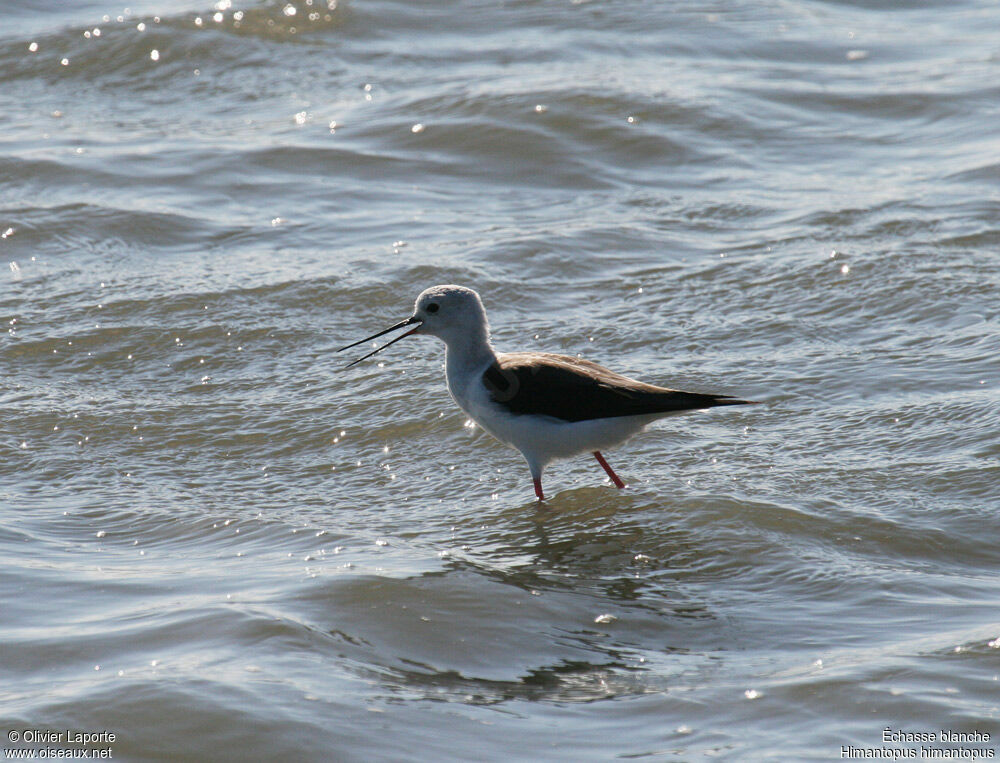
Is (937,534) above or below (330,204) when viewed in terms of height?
below

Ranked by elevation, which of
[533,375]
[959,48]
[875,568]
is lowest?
[875,568]

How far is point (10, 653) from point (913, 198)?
7535mm

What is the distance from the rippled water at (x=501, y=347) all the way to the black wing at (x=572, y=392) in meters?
0.53

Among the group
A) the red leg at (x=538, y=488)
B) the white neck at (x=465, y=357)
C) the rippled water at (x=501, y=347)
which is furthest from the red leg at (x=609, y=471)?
the white neck at (x=465, y=357)

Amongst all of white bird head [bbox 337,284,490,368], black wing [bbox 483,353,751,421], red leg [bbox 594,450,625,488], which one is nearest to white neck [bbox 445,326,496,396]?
white bird head [bbox 337,284,490,368]

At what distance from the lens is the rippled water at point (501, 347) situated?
14.0 feet

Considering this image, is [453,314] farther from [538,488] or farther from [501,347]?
[501,347]

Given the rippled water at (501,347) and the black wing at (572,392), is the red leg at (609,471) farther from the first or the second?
the black wing at (572,392)

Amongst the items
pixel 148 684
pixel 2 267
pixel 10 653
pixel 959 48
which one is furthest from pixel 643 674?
pixel 959 48

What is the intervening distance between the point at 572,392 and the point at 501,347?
191 centimetres

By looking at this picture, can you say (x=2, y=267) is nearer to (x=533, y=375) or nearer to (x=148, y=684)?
(x=533, y=375)

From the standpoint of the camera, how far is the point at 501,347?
305 inches

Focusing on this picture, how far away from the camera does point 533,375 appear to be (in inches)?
235

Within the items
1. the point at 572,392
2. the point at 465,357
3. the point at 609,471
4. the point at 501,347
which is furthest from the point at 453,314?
the point at 501,347
